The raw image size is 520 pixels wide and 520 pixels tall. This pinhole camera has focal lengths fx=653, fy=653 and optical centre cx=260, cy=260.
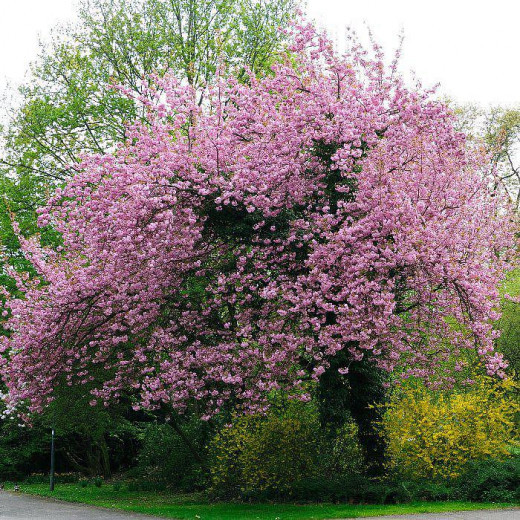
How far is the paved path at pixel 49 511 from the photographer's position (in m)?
15.2

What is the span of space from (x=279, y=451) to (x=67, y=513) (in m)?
6.22

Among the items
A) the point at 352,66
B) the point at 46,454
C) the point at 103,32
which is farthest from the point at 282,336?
the point at 46,454

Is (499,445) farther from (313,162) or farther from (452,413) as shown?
(313,162)

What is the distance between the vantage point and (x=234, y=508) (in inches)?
566

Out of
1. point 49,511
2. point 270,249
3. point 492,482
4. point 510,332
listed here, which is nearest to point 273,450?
point 270,249

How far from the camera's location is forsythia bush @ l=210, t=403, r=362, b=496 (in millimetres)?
14296

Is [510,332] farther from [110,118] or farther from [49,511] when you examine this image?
[110,118]

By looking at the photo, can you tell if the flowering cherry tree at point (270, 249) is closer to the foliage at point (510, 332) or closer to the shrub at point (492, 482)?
the shrub at point (492, 482)

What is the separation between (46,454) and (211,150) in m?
21.5

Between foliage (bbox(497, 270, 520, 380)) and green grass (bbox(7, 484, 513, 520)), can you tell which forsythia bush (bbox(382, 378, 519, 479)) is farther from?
foliage (bbox(497, 270, 520, 380))

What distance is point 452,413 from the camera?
13289mm

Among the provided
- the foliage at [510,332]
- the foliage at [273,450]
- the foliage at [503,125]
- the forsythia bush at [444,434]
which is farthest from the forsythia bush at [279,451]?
the foliage at [503,125]

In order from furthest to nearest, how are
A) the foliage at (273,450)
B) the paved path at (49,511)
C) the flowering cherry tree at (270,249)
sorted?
the paved path at (49,511)
the foliage at (273,450)
the flowering cherry tree at (270,249)

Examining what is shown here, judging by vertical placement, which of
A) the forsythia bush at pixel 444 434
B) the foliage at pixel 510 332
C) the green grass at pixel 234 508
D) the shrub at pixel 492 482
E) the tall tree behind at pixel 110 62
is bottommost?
the green grass at pixel 234 508
